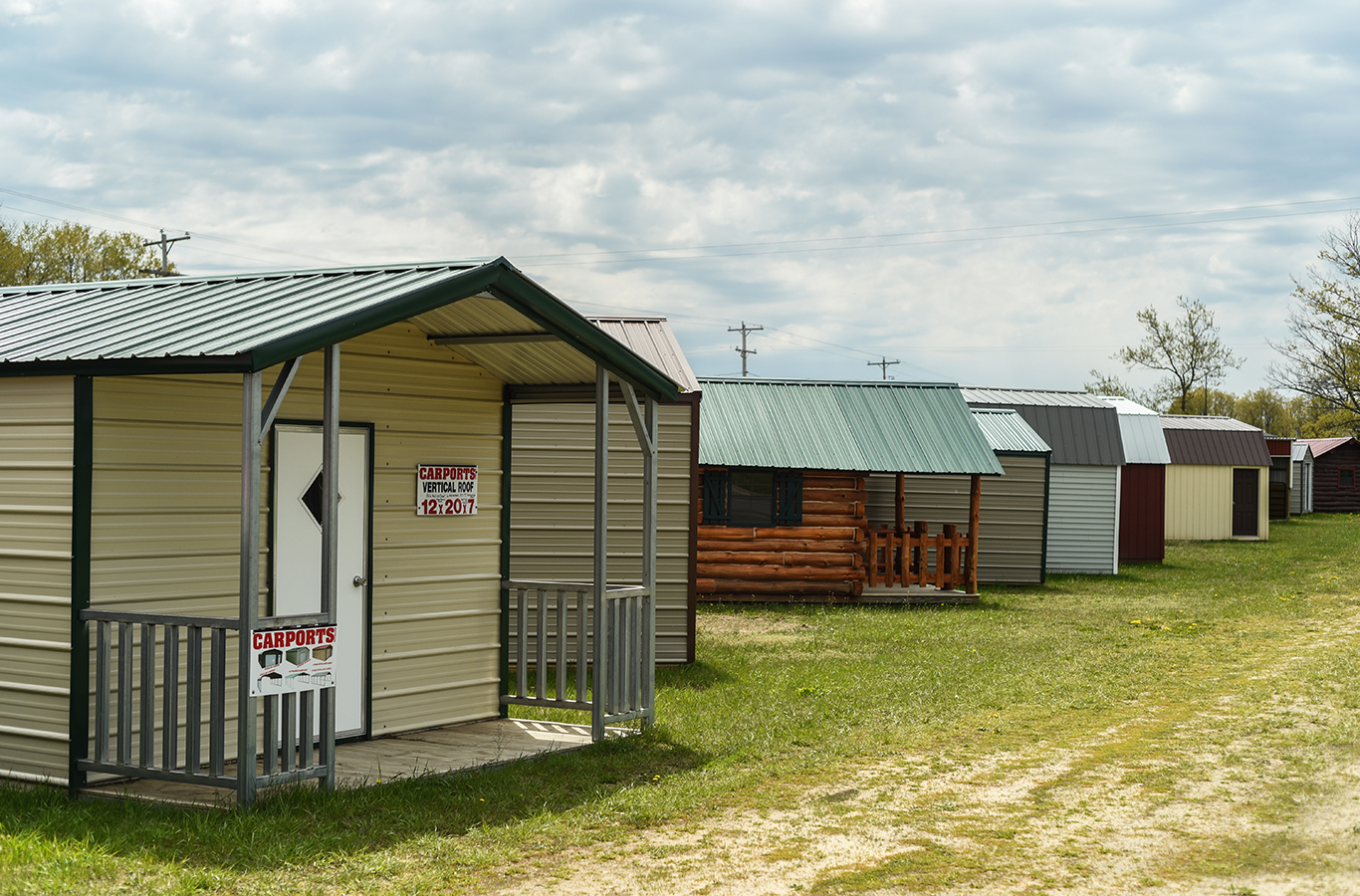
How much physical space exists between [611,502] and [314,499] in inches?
195

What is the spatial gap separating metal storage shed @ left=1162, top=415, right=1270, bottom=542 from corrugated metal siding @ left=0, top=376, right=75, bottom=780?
3217 cm

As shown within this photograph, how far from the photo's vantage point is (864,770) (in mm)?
8195

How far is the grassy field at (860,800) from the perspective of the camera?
19.3 ft

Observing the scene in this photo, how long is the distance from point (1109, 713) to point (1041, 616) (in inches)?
313

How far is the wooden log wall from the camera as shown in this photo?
19.3m

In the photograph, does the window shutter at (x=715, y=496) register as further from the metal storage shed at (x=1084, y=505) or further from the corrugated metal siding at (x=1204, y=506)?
the corrugated metal siding at (x=1204, y=506)

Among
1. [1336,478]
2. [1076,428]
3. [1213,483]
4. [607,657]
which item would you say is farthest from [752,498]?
[1336,478]

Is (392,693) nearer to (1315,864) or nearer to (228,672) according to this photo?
(228,672)

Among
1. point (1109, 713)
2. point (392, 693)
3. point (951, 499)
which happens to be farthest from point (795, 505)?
point (392, 693)

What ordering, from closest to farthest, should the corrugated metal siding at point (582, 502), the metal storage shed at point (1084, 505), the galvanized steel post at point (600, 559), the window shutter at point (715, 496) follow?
the galvanized steel post at point (600, 559)
the corrugated metal siding at point (582, 502)
the window shutter at point (715, 496)
the metal storage shed at point (1084, 505)

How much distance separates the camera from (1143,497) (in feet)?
91.7

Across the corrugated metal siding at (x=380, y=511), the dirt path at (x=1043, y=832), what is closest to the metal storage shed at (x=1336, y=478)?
the dirt path at (x=1043, y=832)

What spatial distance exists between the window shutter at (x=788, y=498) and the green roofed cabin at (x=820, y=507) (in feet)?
0.05

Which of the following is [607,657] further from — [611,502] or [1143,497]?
[1143,497]
